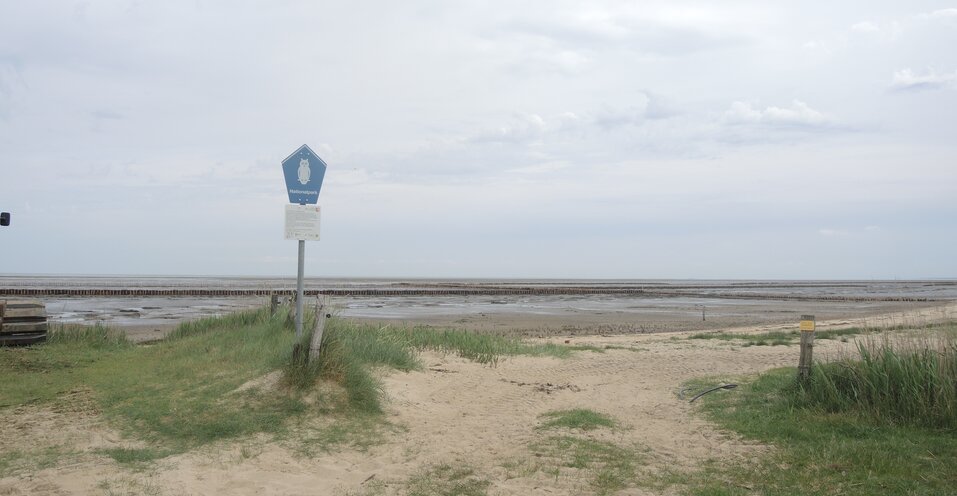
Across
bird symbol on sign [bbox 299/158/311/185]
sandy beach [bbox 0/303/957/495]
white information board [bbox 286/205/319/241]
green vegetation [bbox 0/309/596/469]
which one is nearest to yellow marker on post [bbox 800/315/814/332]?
sandy beach [bbox 0/303/957/495]

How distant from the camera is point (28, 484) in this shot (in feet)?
17.8

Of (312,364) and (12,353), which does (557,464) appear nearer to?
(312,364)

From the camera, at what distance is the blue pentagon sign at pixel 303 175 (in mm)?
8859

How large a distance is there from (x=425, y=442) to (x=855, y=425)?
168 inches

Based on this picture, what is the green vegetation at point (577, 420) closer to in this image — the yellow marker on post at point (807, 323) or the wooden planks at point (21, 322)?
the yellow marker on post at point (807, 323)

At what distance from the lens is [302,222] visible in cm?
872

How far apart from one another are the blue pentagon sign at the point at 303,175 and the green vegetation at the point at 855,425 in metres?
5.62

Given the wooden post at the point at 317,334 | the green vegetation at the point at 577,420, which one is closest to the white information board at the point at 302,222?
the wooden post at the point at 317,334

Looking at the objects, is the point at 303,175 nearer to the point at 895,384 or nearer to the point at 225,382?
the point at 225,382

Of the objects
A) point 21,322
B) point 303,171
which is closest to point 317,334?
point 303,171

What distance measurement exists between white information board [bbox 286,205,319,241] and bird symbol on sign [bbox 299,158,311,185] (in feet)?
1.26

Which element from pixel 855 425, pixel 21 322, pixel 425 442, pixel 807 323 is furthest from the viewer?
pixel 21 322

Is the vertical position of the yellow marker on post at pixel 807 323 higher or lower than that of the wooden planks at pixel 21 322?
higher

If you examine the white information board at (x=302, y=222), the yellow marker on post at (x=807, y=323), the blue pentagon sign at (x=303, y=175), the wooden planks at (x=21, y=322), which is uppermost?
the blue pentagon sign at (x=303, y=175)
